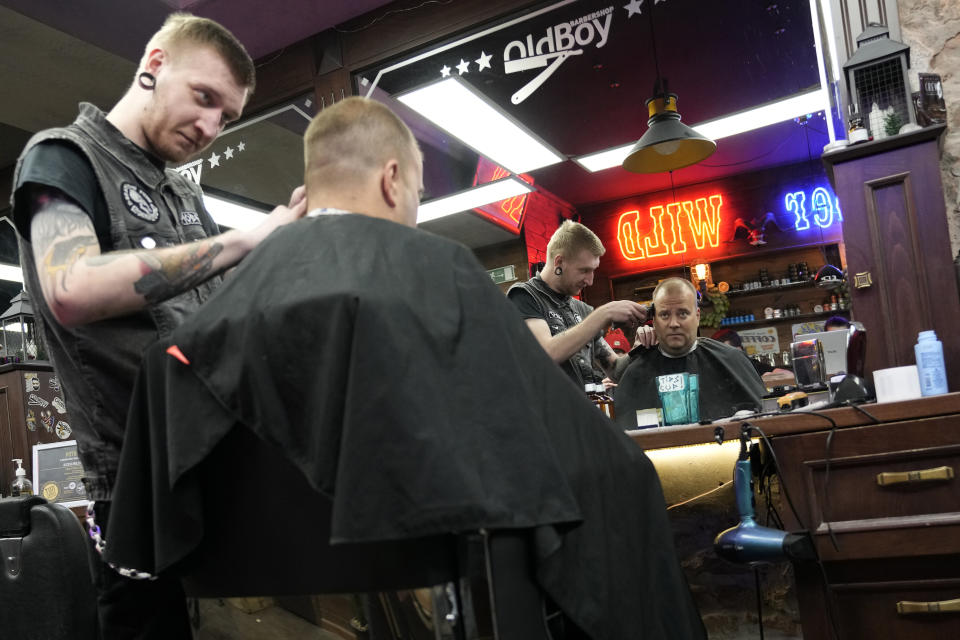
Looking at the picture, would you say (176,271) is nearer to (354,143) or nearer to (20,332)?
(354,143)

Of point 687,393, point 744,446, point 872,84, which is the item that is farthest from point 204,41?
point 872,84

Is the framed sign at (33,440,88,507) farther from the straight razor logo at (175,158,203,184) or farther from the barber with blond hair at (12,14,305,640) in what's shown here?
the barber with blond hair at (12,14,305,640)

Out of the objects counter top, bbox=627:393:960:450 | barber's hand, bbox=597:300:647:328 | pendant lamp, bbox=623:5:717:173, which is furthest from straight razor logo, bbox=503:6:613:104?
counter top, bbox=627:393:960:450

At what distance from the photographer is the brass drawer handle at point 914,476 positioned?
5.60 ft

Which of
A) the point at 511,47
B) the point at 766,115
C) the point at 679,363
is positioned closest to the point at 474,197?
the point at 511,47

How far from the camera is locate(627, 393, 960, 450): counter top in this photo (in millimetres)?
1753

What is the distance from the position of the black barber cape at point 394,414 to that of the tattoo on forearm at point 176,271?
0.19 metres

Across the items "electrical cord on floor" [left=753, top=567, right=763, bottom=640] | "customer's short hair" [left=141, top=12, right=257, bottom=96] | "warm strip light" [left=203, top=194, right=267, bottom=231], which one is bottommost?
"electrical cord on floor" [left=753, top=567, right=763, bottom=640]

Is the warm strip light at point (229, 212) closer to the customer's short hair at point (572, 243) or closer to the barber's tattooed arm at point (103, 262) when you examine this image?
the customer's short hair at point (572, 243)

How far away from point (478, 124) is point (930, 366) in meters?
3.40

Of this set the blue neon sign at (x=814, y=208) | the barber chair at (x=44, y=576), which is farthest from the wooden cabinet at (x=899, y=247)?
the blue neon sign at (x=814, y=208)

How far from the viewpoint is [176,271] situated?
1280 millimetres

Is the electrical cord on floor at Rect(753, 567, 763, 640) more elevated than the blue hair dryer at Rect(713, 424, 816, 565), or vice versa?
the blue hair dryer at Rect(713, 424, 816, 565)

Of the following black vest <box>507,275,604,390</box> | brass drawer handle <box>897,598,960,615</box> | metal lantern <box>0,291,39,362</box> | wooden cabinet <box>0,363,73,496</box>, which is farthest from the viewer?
metal lantern <box>0,291,39,362</box>
